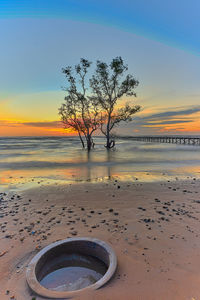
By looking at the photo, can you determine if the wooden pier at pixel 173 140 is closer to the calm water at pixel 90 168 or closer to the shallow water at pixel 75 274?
the calm water at pixel 90 168

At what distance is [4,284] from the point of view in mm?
2723

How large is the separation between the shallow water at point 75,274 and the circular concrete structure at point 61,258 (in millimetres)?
62

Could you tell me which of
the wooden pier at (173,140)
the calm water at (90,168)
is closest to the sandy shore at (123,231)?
the calm water at (90,168)

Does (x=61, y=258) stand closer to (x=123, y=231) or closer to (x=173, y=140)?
(x=123, y=231)

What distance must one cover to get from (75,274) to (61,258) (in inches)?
19.4

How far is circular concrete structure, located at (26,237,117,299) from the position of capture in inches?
98.7

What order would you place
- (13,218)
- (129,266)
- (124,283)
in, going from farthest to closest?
(13,218) → (129,266) → (124,283)

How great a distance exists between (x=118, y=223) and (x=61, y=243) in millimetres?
1713

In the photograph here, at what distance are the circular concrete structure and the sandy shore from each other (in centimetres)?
12

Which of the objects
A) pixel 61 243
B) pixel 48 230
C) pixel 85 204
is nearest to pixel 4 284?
pixel 61 243

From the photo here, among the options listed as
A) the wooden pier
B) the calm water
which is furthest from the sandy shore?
the wooden pier

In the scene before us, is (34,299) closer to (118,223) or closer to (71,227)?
(71,227)

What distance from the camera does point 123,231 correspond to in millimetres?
4168

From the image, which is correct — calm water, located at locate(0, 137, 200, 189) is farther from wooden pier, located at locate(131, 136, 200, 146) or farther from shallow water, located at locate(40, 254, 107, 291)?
wooden pier, located at locate(131, 136, 200, 146)
